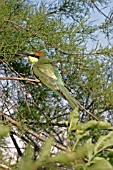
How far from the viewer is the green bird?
1.33 meters

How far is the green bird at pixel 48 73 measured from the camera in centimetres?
133

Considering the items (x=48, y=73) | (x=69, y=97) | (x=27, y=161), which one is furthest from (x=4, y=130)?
(x=48, y=73)

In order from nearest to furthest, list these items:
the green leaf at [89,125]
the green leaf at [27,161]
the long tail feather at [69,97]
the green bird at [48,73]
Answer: the green leaf at [27,161]
the green leaf at [89,125]
the long tail feather at [69,97]
the green bird at [48,73]

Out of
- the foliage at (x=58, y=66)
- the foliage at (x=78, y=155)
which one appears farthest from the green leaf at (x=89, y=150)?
the foliage at (x=58, y=66)

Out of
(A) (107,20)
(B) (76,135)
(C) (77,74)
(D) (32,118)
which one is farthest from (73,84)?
(B) (76,135)

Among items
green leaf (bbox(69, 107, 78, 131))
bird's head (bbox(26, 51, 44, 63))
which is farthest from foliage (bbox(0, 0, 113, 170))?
green leaf (bbox(69, 107, 78, 131))

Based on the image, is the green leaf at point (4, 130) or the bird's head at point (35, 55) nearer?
the green leaf at point (4, 130)

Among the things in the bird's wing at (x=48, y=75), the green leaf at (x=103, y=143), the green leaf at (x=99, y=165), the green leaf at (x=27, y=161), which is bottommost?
the green leaf at (x=99, y=165)

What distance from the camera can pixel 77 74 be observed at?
1.55 m

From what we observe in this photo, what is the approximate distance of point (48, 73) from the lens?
4.53ft

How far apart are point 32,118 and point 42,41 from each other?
30 centimetres

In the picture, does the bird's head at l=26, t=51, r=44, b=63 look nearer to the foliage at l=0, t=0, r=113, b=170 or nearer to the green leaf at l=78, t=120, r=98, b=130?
the foliage at l=0, t=0, r=113, b=170

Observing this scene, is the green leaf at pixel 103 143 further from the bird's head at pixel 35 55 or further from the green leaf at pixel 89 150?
the bird's head at pixel 35 55

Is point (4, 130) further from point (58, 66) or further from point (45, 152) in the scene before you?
point (58, 66)
